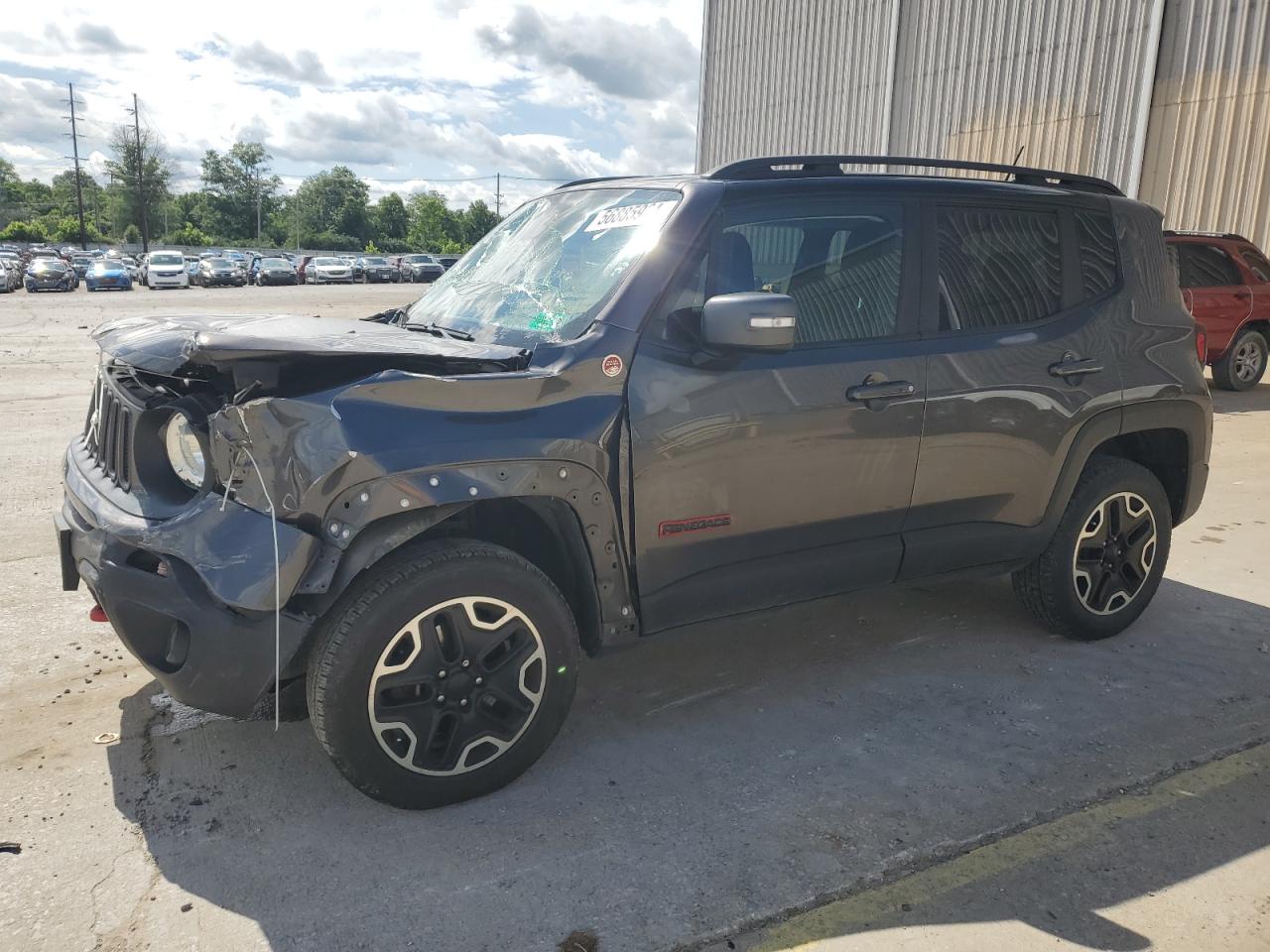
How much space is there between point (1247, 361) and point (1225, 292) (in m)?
1.11

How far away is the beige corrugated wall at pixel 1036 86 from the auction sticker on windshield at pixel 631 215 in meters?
14.5

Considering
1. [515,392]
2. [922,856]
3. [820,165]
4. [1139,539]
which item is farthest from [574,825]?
[1139,539]

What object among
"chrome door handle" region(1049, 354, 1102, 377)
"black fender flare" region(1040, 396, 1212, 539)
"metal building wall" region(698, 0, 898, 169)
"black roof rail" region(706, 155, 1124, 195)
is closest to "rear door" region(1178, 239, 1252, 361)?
"black fender flare" region(1040, 396, 1212, 539)

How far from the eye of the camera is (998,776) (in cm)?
326

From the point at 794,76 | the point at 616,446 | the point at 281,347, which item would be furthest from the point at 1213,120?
the point at 281,347

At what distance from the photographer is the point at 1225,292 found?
11.9m

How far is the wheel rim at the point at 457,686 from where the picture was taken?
2.79 m

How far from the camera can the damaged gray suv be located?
2.68m

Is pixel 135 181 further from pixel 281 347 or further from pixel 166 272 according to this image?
pixel 281 347

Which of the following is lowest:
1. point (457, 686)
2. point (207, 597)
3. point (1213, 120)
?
point (457, 686)

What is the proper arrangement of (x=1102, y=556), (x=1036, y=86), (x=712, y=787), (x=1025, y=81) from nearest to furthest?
(x=712, y=787) < (x=1102, y=556) < (x=1036, y=86) < (x=1025, y=81)

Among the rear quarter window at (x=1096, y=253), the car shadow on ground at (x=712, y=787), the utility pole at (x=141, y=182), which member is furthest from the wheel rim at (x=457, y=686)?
the utility pole at (x=141, y=182)

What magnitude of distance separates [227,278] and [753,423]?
1841 inches

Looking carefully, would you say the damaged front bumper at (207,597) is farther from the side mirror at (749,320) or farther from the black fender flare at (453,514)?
the side mirror at (749,320)
